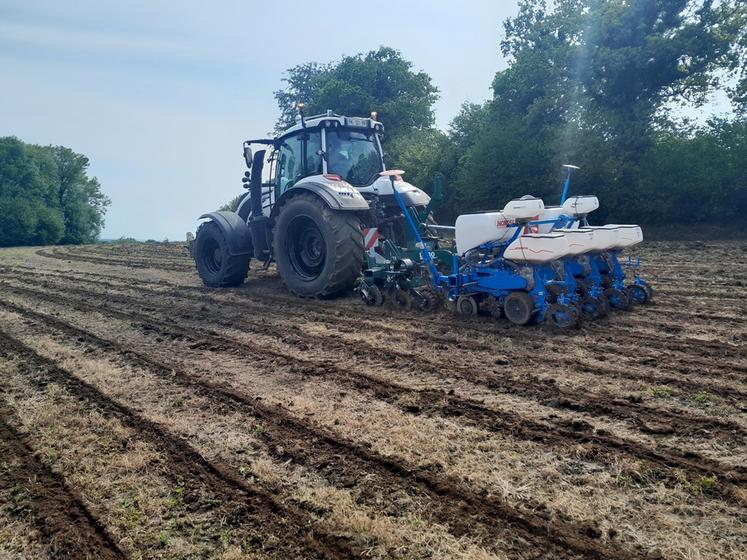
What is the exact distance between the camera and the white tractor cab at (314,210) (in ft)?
23.6

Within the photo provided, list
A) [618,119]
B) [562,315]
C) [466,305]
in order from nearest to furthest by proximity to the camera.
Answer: [562,315]
[466,305]
[618,119]

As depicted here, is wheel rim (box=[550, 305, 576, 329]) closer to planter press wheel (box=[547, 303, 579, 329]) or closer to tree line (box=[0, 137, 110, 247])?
planter press wheel (box=[547, 303, 579, 329])

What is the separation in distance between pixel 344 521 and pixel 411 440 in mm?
830

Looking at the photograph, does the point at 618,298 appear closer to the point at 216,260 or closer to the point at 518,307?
the point at 518,307

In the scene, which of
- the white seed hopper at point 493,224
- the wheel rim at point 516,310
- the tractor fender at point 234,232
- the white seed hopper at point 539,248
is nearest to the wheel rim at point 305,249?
the tractor fender at point 234,232

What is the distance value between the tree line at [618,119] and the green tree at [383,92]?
990 cm

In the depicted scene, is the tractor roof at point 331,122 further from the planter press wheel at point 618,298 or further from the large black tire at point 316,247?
the planter press wheel at point 618,298

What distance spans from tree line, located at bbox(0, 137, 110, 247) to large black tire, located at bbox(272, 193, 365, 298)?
2921 centimetres

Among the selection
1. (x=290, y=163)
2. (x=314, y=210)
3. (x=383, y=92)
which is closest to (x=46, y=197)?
(x=383, y=92)

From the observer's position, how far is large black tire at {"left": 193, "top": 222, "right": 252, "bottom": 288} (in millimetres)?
9026

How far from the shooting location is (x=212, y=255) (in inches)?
385

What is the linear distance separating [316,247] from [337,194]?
1.09 metres

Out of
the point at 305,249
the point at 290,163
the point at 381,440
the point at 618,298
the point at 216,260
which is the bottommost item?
the point at 381,440

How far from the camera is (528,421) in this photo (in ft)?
11.0
